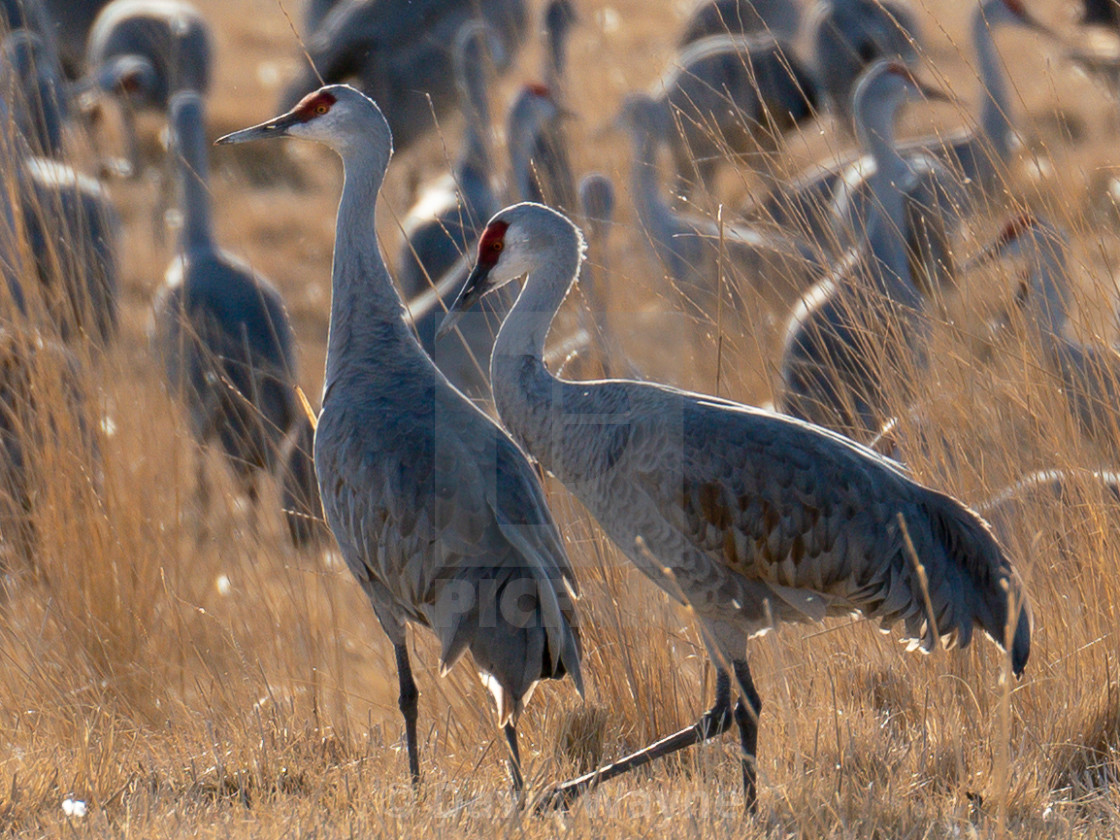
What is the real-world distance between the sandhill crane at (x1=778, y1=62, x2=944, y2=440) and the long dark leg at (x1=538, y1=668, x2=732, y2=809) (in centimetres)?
86

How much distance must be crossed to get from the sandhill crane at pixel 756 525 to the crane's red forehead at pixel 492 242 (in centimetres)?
40

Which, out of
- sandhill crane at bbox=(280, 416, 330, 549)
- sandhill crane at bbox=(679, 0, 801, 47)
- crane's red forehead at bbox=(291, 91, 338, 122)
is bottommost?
sandhill crane at bbox=(280, 416, 330, 549)

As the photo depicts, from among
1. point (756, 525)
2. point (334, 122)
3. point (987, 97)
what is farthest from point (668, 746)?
point (987, 97)

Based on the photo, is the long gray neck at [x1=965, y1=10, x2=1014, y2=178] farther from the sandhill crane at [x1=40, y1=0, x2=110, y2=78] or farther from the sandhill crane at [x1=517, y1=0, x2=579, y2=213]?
the sandhill crane at [x1=40, y1=0, x2=110, y2=78]

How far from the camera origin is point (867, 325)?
4105mm

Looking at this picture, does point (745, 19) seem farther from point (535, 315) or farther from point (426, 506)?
point (426, 506)

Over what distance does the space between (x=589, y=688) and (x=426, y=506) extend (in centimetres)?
74

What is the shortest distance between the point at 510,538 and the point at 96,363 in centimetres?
188

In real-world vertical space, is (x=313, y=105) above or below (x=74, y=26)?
above

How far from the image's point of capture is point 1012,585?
3.20m

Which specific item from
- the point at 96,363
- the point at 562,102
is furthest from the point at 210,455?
the point at 562,102

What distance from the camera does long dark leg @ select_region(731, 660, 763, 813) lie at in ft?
10.2

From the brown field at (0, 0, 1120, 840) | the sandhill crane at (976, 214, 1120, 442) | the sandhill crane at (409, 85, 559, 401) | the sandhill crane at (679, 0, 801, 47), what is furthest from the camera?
the sandhill crane at (679, 0, 801, 47)

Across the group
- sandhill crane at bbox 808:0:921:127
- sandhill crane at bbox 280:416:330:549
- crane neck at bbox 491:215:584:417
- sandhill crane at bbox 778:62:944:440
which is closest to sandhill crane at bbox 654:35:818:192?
sandhill crane at bbox 808:0:921:127
